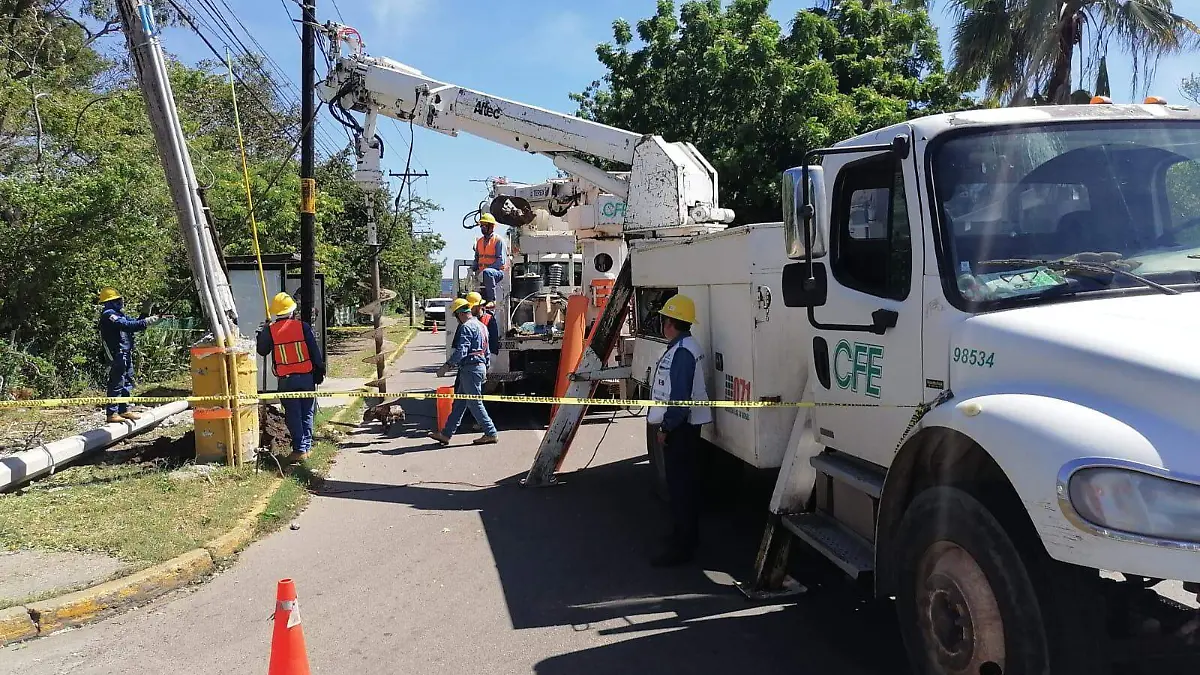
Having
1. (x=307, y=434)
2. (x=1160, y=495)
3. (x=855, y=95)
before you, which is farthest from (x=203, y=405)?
(x=855, y=95)

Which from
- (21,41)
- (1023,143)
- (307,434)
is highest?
(21,41)

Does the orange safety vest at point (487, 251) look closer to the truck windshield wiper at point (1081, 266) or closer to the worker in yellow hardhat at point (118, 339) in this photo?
the worker in yellow hardhat at point (118, 339)

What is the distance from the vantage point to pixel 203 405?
8484mm

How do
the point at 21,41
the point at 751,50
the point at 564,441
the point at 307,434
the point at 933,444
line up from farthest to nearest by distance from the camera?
the point at 21,41 → the point at 751,50 → the point at 307,434 → the point at 564,441 → the point at 933,444

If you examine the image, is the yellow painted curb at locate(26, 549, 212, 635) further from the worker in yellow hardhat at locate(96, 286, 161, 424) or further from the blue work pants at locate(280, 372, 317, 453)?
the worker in yellow hardhat at locate(96, 286, 161, 424)

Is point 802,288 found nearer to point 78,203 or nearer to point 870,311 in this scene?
point 870,311

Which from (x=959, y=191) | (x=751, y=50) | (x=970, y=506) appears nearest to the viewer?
(x=970, y=506)

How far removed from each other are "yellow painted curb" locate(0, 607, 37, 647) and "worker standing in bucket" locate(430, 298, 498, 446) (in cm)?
589

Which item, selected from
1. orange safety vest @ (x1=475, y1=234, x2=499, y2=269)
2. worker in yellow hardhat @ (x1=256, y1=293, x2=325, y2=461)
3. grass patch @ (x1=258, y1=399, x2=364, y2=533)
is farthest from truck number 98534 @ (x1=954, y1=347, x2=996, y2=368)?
orange safety vest @ (x1=475, y1=234, x2=499, y2=269)

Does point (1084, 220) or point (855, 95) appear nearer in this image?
point (1084, 220)

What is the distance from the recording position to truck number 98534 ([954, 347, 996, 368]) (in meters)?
3.35

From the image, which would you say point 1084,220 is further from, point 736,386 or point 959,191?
point 736,386

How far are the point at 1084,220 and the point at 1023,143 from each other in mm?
433

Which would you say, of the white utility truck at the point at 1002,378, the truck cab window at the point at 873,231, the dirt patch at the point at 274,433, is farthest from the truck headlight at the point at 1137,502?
the dirt patch at the point at 274,433
